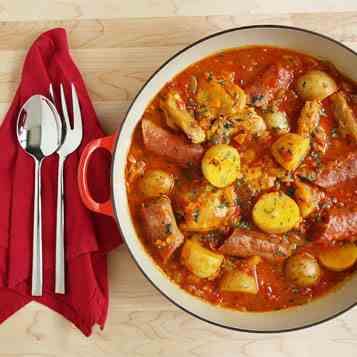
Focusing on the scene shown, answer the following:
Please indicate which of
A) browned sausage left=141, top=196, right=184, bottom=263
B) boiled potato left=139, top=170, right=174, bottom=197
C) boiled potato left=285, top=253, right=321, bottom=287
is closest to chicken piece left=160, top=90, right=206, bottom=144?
boiled potato left=139, top=170, right=174, bottom=197

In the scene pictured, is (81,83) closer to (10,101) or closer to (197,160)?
(10,101)

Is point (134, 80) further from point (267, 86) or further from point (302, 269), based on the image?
point (302, 269)

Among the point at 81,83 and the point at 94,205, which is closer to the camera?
the point at 94,205

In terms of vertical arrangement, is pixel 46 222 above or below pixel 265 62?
below

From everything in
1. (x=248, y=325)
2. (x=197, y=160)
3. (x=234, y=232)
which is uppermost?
(x=197, y=160)

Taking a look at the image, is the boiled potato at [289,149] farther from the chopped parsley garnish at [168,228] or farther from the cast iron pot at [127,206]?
the chopped parsley garnish at [168,228]

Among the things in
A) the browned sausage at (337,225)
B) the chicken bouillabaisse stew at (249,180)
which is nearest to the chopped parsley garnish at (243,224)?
the chicken bouillabaisse stew at (249,180)

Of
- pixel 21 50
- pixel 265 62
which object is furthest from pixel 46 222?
pixel 265 62
